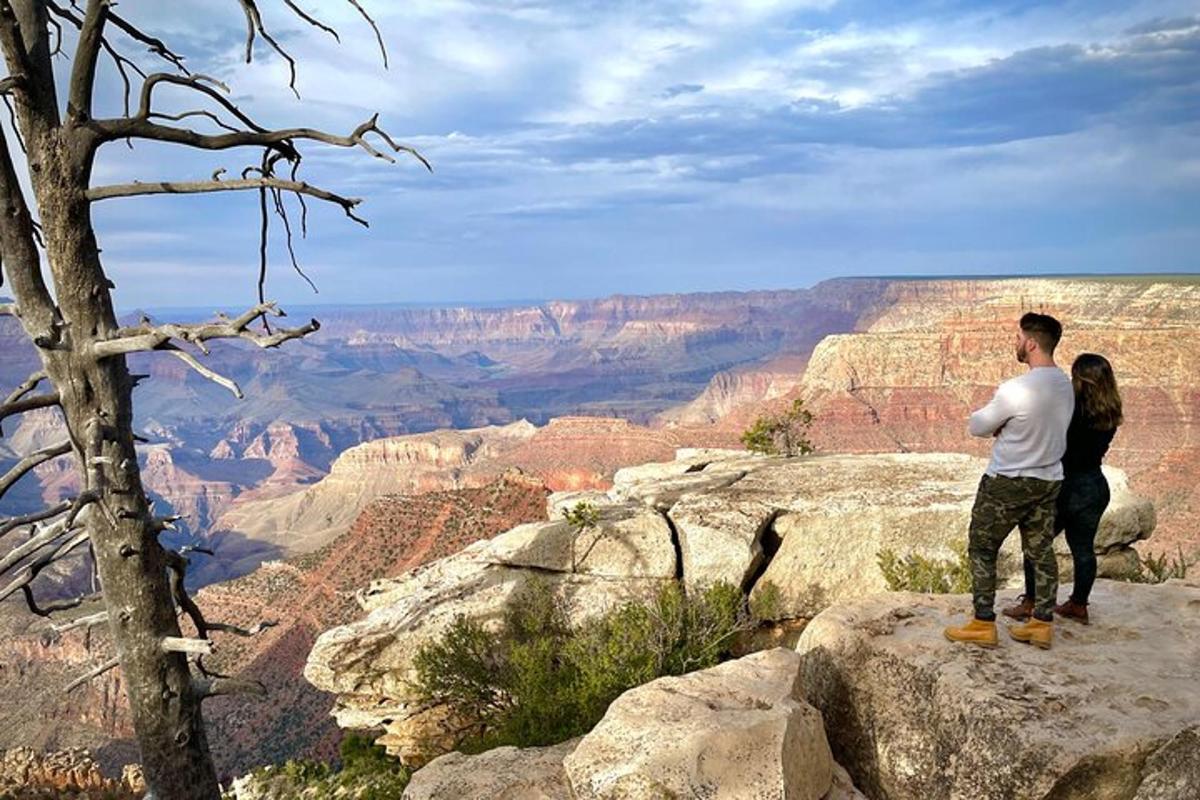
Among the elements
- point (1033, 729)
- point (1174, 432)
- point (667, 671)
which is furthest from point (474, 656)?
point (1174, 432)

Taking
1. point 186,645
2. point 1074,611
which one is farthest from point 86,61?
point 1074,611

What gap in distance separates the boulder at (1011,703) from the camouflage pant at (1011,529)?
1.57ft

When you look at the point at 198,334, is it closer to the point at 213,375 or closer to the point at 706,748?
the point at 213,375

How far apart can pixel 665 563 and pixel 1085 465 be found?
7842 mm

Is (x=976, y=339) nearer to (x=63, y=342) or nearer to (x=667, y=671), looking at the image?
(x=667, y=671)

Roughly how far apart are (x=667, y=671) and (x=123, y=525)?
315 inches

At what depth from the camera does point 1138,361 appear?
85.2m

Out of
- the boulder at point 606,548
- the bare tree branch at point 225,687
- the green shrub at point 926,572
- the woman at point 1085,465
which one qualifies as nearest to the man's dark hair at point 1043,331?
the woman at point 1085,465

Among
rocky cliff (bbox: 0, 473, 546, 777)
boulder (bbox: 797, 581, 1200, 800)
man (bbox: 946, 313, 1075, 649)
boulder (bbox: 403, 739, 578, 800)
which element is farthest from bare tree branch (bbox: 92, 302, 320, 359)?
rocky cliff (bbox: 0, 473, 546, 777)

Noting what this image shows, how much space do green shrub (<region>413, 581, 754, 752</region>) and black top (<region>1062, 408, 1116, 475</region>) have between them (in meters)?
5.90

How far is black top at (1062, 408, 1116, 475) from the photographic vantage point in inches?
288

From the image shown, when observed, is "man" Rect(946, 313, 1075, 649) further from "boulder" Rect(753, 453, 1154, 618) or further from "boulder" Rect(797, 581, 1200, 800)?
"boulder" Rect(753, 453, 1154, 618)

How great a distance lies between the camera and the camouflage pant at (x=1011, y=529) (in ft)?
23.0

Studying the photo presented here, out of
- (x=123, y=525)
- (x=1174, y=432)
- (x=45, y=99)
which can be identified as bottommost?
(x=1174, y=432)
